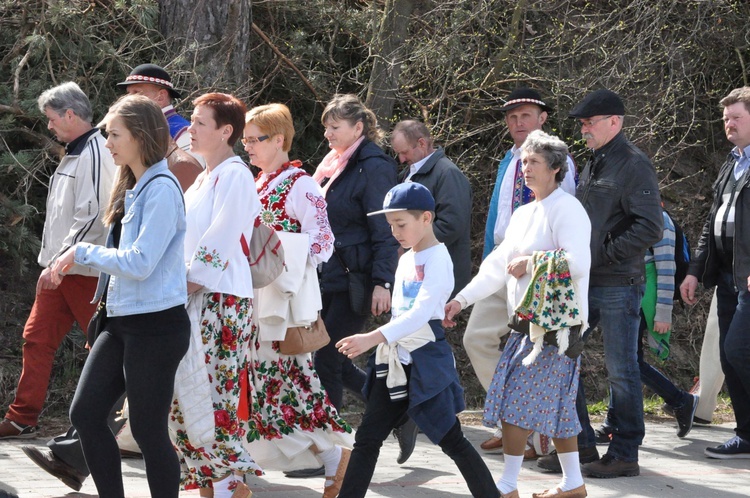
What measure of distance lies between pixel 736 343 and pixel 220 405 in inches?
129

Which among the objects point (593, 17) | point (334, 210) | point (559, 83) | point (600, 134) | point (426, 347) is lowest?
point (426, 347)

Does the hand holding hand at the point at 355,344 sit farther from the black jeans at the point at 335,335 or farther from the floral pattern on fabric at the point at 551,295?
the black jeans at the point at 335,335

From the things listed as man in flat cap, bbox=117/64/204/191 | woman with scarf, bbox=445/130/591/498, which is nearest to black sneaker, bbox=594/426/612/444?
woman with scarf, bbox=445/130/591/498

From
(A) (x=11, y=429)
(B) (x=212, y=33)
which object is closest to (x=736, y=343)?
(A) (x=11, y=429)

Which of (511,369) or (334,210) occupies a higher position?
(334,210)

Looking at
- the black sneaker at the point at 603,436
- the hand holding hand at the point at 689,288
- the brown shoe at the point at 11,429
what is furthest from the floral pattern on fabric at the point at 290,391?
the hand holding hand at the point at 689,288

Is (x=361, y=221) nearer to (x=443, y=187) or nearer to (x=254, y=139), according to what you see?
(x=443, y=187)

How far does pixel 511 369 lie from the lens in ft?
17.8

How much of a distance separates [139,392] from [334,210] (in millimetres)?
2159

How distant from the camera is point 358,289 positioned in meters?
6.05

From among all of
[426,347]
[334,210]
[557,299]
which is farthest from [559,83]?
[426,347]

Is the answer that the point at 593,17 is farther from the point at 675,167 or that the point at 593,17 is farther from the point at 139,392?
the point at 139,392

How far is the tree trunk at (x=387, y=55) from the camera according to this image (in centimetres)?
872

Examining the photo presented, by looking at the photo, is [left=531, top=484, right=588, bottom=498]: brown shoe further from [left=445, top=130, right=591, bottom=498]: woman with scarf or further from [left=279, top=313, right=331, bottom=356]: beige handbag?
[left=279, top=313, right=331, bottom=356]: beige handbag
